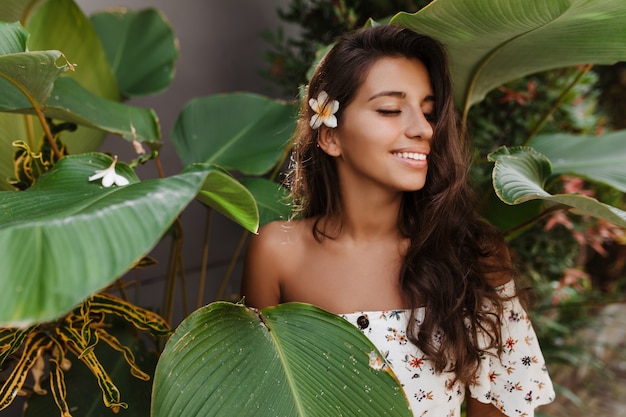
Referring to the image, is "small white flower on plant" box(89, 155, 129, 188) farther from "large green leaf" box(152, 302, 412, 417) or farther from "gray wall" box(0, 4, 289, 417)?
"gray wall" box(0, 4, 289, 417)

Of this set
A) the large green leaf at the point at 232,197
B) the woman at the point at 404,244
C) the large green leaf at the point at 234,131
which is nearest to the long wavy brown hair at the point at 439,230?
the woman at the point at 404,244

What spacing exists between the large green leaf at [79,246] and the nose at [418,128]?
1.49ft

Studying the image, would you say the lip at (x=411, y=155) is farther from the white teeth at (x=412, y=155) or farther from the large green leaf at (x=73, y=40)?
the large green leaf at (x=73, y=40)

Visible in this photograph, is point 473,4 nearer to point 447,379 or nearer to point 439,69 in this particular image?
point 439,69

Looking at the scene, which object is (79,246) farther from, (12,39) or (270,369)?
(12,39)

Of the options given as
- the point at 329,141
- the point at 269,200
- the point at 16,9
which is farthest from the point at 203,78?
the point at 329,141

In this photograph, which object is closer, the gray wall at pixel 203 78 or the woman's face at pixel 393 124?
the woman's face at pixel 393 124

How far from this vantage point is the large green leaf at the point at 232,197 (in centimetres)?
68

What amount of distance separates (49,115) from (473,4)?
79 cm

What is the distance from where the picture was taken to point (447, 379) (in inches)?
41.9

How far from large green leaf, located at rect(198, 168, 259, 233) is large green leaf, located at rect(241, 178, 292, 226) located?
0.42 meters

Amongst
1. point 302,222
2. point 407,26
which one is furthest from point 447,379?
point 407,26

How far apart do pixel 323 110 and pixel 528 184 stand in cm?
39

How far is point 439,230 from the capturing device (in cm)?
108
